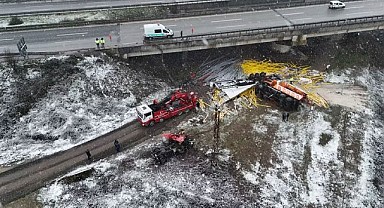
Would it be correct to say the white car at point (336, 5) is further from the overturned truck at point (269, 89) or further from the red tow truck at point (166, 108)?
the red tow truck at point (166, 108)

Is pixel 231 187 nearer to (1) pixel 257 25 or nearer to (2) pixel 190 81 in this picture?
(2) pixel 190 81

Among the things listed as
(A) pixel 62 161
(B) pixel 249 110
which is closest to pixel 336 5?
(B) pixel 249 110

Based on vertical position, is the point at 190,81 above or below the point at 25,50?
below

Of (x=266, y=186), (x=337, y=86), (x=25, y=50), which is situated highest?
(x=25, y=50)

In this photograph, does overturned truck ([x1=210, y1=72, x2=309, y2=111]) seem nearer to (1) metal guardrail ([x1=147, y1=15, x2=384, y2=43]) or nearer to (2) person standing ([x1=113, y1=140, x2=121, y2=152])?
(1) metal guardrail ([x1=147, y1=15, x2=384, y2=43])

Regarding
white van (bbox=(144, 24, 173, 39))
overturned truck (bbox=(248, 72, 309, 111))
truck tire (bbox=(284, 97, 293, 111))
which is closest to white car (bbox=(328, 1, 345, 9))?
overturned truck (bbox=(248, 72, 309, 111))

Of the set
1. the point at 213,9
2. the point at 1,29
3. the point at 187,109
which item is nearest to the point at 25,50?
the point at 1,29

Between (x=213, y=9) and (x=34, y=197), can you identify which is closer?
(x=34, y=197)
